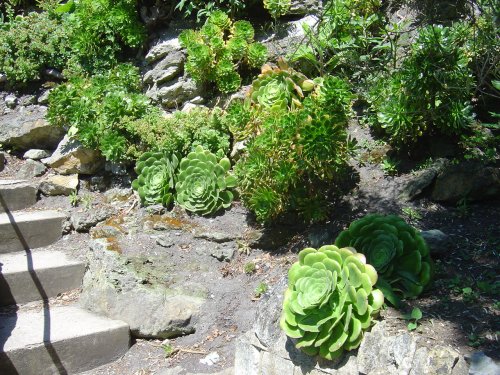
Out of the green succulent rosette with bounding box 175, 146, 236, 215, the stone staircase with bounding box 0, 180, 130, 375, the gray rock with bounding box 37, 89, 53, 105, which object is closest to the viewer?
the stone staircase with bounding box 0, 180, 130, 375

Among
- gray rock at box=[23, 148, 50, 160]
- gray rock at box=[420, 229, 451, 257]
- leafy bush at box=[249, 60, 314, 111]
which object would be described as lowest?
gray rock at box=[23, 148, 50, 160]

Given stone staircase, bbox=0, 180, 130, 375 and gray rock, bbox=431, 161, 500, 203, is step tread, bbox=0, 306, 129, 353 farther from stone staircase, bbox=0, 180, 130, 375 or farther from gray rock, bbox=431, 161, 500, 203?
gray rock, bbox=431, 161, 500, 203

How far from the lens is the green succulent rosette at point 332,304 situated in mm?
3221

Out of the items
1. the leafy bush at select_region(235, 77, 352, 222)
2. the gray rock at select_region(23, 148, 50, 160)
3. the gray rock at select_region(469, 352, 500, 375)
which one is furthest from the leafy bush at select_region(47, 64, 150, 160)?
the gray rock at select_region(469, 352, 500, 375)

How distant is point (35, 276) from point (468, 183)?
343cm

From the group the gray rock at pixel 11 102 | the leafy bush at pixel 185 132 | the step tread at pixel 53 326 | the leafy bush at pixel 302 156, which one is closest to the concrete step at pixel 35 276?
the step tread at pixel 53 326

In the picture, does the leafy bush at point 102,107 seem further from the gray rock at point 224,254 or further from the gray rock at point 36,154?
the gray rock at point 224,254

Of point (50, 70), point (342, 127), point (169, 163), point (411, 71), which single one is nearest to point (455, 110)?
point (411, 71)

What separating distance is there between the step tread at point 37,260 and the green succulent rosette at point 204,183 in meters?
1.07

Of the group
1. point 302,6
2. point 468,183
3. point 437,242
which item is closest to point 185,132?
point 302,6

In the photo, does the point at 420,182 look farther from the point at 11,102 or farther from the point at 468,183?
the point at 11,102

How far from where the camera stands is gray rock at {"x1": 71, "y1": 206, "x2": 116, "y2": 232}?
18.6 ft

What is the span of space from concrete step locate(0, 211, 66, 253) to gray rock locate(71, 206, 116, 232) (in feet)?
0.61

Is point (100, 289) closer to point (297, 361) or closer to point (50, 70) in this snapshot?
point (297, 361)
